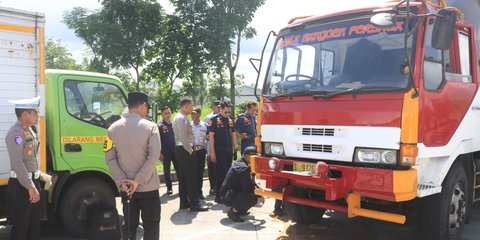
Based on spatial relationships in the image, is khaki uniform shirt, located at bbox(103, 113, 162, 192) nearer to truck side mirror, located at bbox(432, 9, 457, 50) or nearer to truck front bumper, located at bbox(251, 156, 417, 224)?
truck front bumper, located at bbox(251, 156, 417, 224)

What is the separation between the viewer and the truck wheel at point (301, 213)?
5516 mm

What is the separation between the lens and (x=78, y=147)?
5.17m

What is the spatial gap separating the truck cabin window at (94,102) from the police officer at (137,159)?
1497mm

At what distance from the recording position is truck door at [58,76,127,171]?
201 inches

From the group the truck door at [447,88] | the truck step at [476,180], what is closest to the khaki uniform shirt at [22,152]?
the truck door at [447,88]

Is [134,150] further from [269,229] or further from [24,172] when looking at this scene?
[269,229]

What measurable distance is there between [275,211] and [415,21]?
3.40m

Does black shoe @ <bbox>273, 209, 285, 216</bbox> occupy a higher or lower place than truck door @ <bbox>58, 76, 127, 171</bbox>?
lower

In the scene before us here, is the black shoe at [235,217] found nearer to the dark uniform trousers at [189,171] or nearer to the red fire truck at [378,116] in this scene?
the dark uniform trousers at [189,171]

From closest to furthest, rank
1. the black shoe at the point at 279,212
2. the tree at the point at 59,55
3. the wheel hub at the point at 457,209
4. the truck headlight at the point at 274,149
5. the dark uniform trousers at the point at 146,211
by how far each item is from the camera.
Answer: the dark uniform trousers at the point at 146,211 → the wheel hub at the point at 457,209 → the truck headlight at the point at 274,149 → the black shoe at the point at 279,212 → the tree at the point at 59,55

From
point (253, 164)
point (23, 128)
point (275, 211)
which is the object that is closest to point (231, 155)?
point (275, 211)

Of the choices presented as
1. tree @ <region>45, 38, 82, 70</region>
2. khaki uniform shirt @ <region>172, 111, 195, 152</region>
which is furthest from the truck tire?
tree @ <region>45, 38, 82, 70</region>

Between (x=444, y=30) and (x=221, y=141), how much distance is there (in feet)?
14.0

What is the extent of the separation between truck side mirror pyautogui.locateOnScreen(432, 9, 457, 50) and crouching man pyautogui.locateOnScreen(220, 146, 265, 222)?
2.76m
